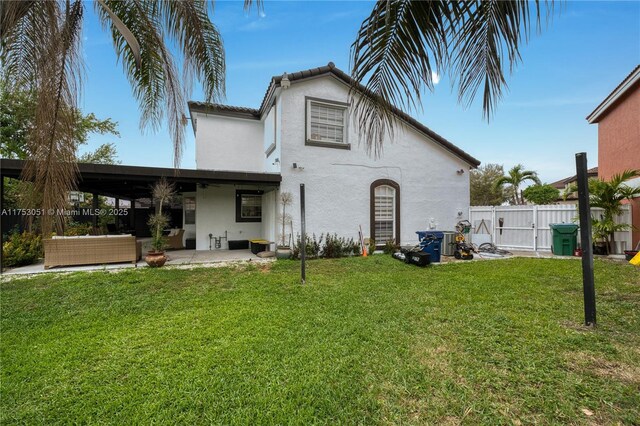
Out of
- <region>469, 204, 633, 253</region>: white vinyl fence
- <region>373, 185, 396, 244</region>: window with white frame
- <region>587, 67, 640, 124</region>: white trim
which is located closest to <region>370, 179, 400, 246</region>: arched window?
<region>373, 185, 396, 244</region>: window with white frame

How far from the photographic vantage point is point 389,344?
3541 millimetres

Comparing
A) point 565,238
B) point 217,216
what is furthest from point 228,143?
point 565,238

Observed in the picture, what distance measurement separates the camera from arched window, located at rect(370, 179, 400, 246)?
37.3 feet

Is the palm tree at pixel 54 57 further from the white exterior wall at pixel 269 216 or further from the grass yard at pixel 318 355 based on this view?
the white exterior wall at pixel 269 216

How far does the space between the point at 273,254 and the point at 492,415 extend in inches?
339

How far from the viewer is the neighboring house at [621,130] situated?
10.3m

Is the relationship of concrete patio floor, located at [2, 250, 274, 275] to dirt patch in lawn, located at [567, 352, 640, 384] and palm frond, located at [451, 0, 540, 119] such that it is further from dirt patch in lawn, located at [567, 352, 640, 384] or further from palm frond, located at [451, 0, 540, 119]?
palm frond, located at [451, 0, 540, 119]

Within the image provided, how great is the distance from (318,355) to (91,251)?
28.8 ft

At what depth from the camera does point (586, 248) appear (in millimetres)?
4098

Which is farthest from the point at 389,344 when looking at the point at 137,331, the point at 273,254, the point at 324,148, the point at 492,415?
the point at 324,148

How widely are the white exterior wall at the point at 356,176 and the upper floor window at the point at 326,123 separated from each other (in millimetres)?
241

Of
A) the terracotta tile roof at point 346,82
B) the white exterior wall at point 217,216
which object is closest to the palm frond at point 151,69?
the terracotta tile roof at point 346,82

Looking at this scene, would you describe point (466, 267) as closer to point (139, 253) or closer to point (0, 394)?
point (0, 394)

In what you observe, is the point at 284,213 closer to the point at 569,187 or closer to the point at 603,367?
the point at 603,367
